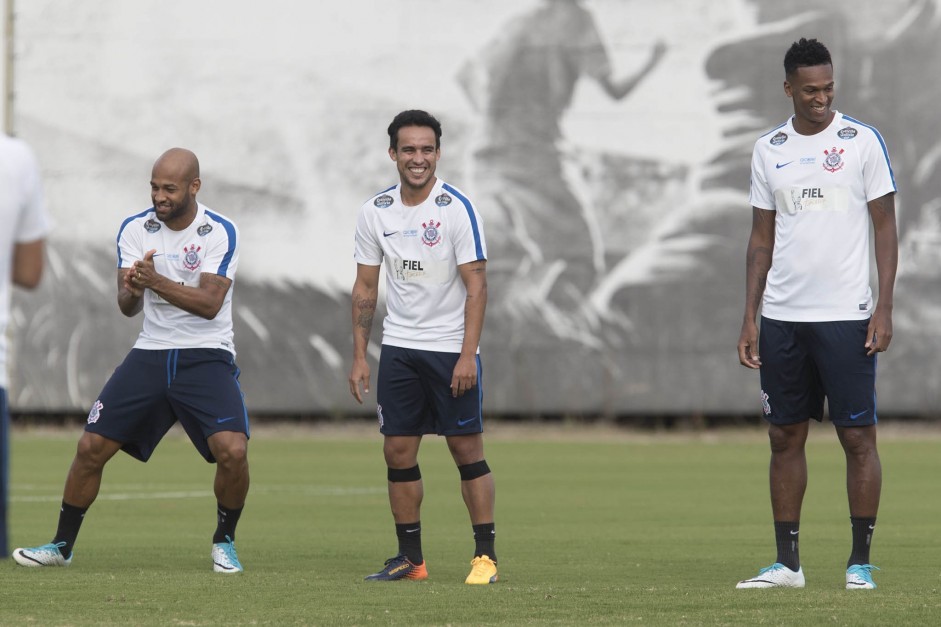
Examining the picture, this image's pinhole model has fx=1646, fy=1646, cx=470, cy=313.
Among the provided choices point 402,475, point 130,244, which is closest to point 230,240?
point 130,244

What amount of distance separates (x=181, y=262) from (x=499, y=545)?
2.98 meters

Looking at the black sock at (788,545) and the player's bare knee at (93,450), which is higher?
the player's bare knee at (93,450)

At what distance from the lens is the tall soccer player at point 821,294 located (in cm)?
812

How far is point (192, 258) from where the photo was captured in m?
9.41

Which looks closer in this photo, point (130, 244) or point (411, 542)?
point (411, 542)

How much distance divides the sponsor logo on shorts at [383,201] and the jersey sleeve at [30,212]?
429cm

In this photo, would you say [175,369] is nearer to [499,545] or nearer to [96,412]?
[96,412]

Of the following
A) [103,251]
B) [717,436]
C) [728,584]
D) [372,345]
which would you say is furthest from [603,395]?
[728,584]

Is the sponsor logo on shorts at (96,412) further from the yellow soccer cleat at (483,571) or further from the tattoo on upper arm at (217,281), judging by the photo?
the yellow soccer cleat at (483,571)

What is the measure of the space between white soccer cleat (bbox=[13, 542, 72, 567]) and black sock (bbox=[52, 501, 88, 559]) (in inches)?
1.2

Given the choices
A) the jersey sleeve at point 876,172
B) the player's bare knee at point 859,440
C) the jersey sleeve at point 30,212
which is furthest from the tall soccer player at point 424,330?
the jersey sleeve at point 30,212

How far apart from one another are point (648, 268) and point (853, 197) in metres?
19.3

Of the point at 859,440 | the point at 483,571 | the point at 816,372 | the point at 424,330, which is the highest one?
the point at 424,330

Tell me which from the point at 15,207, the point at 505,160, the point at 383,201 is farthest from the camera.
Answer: the point at 505,160
